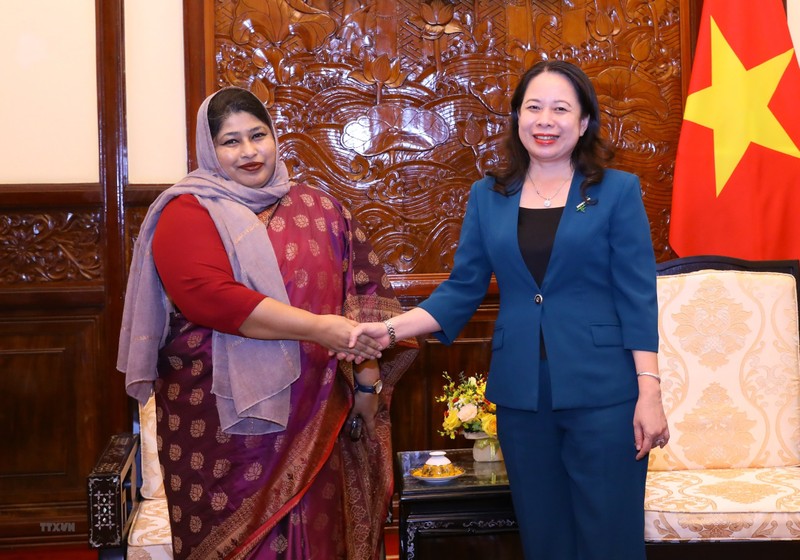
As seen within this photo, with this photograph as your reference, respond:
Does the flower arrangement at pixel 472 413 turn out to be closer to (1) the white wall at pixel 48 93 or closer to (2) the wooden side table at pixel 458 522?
(2) the wooden side table at pixel 458 522

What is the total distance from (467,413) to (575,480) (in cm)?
71

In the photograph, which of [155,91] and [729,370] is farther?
[155,91]

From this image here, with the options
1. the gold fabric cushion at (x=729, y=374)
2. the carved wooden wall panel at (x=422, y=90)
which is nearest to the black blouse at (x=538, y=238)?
the gold fabric cushion at (x=729, y=374)

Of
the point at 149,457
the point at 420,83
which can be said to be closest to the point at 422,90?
the point at 420,83

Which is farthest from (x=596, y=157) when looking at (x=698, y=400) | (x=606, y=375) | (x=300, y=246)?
(x=698, y=400)

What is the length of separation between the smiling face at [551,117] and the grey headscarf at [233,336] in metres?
0.64

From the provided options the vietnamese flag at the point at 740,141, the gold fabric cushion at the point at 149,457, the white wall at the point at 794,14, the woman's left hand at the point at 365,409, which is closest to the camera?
the woman's left hand at the point at 365,409

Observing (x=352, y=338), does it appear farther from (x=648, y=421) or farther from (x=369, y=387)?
(x=648, y=421)

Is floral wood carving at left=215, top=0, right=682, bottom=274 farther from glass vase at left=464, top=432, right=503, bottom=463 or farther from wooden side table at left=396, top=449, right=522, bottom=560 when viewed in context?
wooden side table at left=396, top=449, right=522, bottom=560

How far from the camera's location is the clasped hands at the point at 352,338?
2037mm

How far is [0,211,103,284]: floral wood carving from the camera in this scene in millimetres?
3518

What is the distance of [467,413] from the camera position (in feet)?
8.45

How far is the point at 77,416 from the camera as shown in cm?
355

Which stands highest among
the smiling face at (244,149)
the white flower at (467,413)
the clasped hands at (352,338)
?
the smiling face at (244,149)
